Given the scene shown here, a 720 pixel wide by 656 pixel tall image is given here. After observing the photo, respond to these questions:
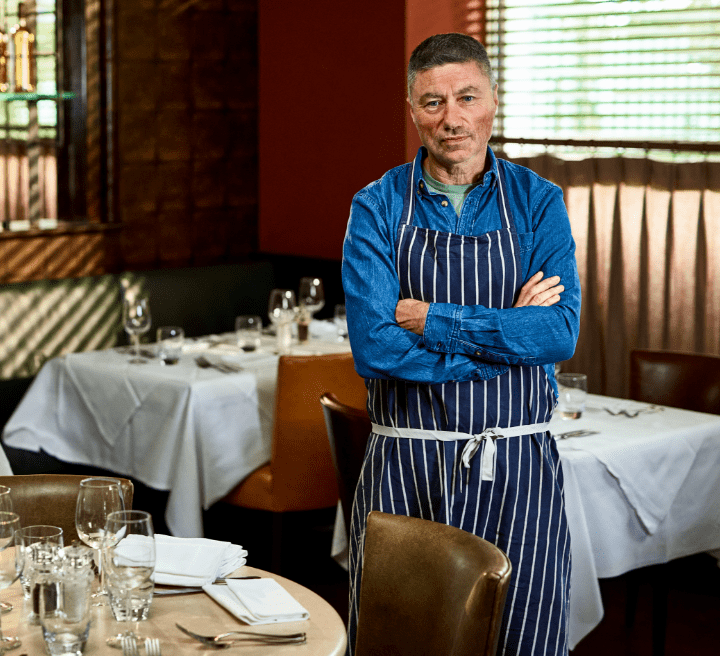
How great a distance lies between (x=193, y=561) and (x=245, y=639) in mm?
249

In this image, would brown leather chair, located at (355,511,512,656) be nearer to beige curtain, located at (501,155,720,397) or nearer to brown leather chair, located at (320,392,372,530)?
brown leather chair, located at (320,392,372,530)

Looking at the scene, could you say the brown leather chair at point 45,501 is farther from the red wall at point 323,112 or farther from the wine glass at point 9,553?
the red wall at point 323,112

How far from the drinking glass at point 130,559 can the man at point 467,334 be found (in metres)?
0.63

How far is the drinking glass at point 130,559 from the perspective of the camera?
1399mm

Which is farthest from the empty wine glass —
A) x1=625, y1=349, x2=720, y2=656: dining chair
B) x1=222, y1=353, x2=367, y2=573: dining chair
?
x1=625, y1=349, x2=720, y2=656: dining chair

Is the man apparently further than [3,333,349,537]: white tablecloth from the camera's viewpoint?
No

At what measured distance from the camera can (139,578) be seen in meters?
1.41

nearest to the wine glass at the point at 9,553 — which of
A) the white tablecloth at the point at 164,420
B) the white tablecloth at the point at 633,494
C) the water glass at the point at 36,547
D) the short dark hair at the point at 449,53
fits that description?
the water glass at the point at 36,547

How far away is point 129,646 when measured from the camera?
1398 mm

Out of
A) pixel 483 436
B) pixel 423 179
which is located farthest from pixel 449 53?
pixel 483 436

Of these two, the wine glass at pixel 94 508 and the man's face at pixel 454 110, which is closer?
the wine glass at pixel 94 508

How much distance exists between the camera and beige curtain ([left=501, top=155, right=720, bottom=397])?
419cm

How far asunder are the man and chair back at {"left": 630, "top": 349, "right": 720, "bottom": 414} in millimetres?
1502

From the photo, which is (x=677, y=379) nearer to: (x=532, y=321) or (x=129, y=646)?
(x=532, y=321)
